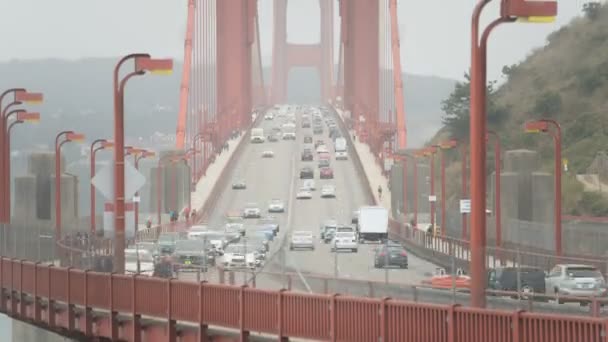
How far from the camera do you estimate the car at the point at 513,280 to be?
3450cm

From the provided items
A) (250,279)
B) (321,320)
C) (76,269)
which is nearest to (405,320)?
(321,320)

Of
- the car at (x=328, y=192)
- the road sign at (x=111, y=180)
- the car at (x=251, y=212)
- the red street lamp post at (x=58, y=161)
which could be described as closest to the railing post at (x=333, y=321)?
the road sign at (x=111, y=180)

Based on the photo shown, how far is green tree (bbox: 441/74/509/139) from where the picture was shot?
480 ft

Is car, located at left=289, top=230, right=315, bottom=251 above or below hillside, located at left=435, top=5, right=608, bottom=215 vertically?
below

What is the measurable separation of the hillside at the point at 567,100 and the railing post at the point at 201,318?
5996 cm

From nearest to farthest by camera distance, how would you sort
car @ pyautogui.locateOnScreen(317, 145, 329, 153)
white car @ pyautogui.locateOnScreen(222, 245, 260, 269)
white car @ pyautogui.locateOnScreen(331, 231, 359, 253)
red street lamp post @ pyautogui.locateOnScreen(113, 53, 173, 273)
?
red street lamp post @ pyautogui.locateOnScreen(113, 53, 173, 273) < white car @ pyautogui.locateOnScreen(222, 245, 260, 269) < white car @ pyautogui.locateOnScreen(331, 231, 359, 253) < car @ pyautogui.locateOnScreen(317, 145, 329, 153)

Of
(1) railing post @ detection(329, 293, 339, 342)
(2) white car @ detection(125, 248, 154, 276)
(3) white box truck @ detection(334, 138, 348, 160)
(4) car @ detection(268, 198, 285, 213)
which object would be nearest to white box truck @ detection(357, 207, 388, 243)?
(4) car @ detection(268, 198, 285, 213)

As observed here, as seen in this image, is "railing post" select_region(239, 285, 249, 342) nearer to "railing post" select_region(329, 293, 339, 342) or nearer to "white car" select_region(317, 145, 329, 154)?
"railing post" select_region(329, 293, 339, 342)

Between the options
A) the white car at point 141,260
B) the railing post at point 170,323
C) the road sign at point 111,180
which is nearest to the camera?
the railing post at point 170,323

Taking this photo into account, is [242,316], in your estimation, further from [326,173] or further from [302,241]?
[326,173]

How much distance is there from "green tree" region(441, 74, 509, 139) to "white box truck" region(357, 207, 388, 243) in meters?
53.2

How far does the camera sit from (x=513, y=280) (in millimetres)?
34531

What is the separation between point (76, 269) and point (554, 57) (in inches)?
4783

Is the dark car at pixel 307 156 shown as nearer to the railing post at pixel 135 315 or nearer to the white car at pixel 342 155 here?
the white car at pixel 342 155
